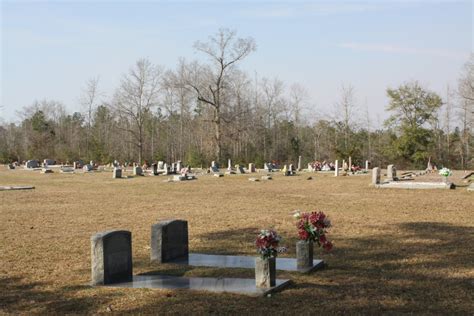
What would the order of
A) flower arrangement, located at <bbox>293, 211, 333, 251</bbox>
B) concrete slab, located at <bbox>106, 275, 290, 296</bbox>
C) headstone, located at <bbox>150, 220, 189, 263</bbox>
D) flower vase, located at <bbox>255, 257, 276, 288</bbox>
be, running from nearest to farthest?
1. concrete slab, located at <bbox>106, 275, 290, 296</bbox>
2. flower vase, located at <bbox>255, 257, 276, 288</bbox>
3. flower arrangement, located at <bbox>293, 211, 333, 251</bbox>
4. headstone, located at <bbox>150, 220, 189, 263</bbox>

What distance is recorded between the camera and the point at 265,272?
7.36 m

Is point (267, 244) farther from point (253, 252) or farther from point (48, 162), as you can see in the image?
point (48, 162)

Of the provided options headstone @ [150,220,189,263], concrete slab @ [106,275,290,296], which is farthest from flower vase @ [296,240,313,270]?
headstone @ [150,220,189,263]

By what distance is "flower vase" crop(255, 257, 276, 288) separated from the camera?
7.34 metres

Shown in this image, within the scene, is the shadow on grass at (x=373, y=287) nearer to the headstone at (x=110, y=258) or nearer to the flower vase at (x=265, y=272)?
the flower vase at (x=265, y=272)

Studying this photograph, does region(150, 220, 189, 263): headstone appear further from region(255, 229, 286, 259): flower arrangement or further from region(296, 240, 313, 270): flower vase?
region(255, 229, 286, 259): flower arrangement

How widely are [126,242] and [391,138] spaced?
170 ft

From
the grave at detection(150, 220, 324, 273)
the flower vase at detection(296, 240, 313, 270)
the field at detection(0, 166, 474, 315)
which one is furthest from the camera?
the grave at detection(150, 220, 324, 273)

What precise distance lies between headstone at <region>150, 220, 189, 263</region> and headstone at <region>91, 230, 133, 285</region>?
1149mm

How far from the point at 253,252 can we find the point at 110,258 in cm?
312

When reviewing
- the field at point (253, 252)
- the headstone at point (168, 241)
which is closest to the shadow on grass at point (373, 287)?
the field at point (253, 252)

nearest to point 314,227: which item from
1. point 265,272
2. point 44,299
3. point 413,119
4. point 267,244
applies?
point 267,244

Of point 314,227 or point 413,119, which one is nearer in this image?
point 314,227

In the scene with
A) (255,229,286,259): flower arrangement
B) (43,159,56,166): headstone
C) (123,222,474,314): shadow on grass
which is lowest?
(123,222,474,314): shadow on grass
